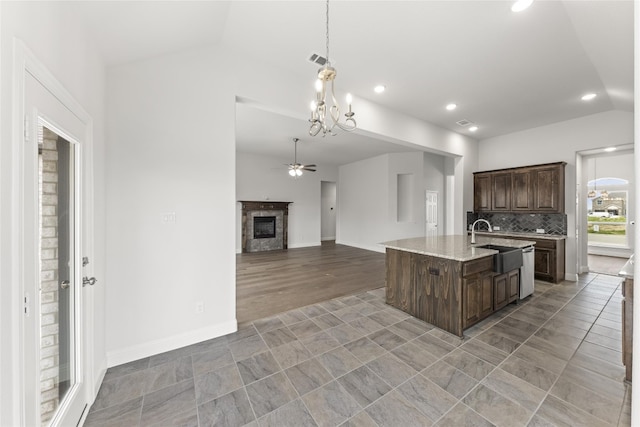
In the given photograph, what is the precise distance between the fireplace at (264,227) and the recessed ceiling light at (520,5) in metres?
7.27

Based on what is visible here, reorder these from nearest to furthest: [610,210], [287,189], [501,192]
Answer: [501,192], [610,210], [287,189]

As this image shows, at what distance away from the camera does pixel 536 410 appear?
5.61 ft

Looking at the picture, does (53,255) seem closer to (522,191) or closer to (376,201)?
(522,191)

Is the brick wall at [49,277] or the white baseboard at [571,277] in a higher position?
the brick wall at [49,277]

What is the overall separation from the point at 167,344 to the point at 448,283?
118 inches

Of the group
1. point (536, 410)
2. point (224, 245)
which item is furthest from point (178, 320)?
point (536, 410)

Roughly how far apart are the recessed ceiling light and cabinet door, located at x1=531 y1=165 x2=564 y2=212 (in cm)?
387

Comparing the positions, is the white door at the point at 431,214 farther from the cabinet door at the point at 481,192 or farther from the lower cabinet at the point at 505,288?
the lower cabinet at the point at 505,288

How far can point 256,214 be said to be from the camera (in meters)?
8.01

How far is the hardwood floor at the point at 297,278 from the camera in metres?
3.64

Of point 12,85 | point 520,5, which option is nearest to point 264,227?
point 12,85

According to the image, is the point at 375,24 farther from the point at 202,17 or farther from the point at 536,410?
the point at 536,410

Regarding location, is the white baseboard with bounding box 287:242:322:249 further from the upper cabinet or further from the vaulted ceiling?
the vaulted ceiling

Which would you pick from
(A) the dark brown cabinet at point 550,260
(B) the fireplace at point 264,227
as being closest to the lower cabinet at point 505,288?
(A) the dark brown cabinet at point 550,260
